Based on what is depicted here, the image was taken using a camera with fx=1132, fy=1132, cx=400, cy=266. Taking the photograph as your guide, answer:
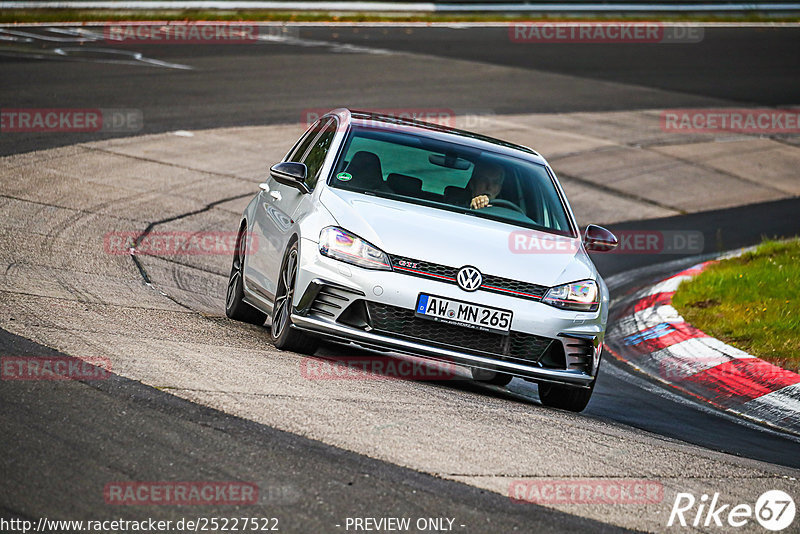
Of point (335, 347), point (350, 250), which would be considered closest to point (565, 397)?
point (350, 250)

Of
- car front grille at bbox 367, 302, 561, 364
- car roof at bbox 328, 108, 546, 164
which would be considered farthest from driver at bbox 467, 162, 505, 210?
car front grille at bbox 367, 302, 561, 364

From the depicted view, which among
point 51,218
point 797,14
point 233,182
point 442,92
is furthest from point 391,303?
point 797,14

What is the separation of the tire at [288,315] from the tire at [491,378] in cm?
176

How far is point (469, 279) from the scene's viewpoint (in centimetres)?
685

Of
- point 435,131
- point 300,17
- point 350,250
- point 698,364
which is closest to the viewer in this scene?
point 350,250

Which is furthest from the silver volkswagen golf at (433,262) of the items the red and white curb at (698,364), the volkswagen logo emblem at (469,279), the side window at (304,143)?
the red and white curb at (698,364)

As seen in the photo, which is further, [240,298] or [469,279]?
[240,298]

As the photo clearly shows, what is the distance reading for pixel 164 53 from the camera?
2333 centimetres

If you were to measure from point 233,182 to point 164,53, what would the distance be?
9507 millimetres

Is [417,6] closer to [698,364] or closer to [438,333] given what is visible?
[698,364]

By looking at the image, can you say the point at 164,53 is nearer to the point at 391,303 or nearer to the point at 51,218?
the point at 51,218

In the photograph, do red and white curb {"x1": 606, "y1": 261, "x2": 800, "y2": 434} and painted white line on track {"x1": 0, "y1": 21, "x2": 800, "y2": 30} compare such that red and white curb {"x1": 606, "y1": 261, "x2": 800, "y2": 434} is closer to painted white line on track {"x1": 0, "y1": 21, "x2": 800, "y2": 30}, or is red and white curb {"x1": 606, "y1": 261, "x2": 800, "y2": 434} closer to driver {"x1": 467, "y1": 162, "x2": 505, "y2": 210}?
driver {"x1": 467, "y1": 162, "x2": 505, "y2": 210}

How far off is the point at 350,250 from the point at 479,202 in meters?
1.30

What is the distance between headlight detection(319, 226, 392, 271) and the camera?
6.89 m
